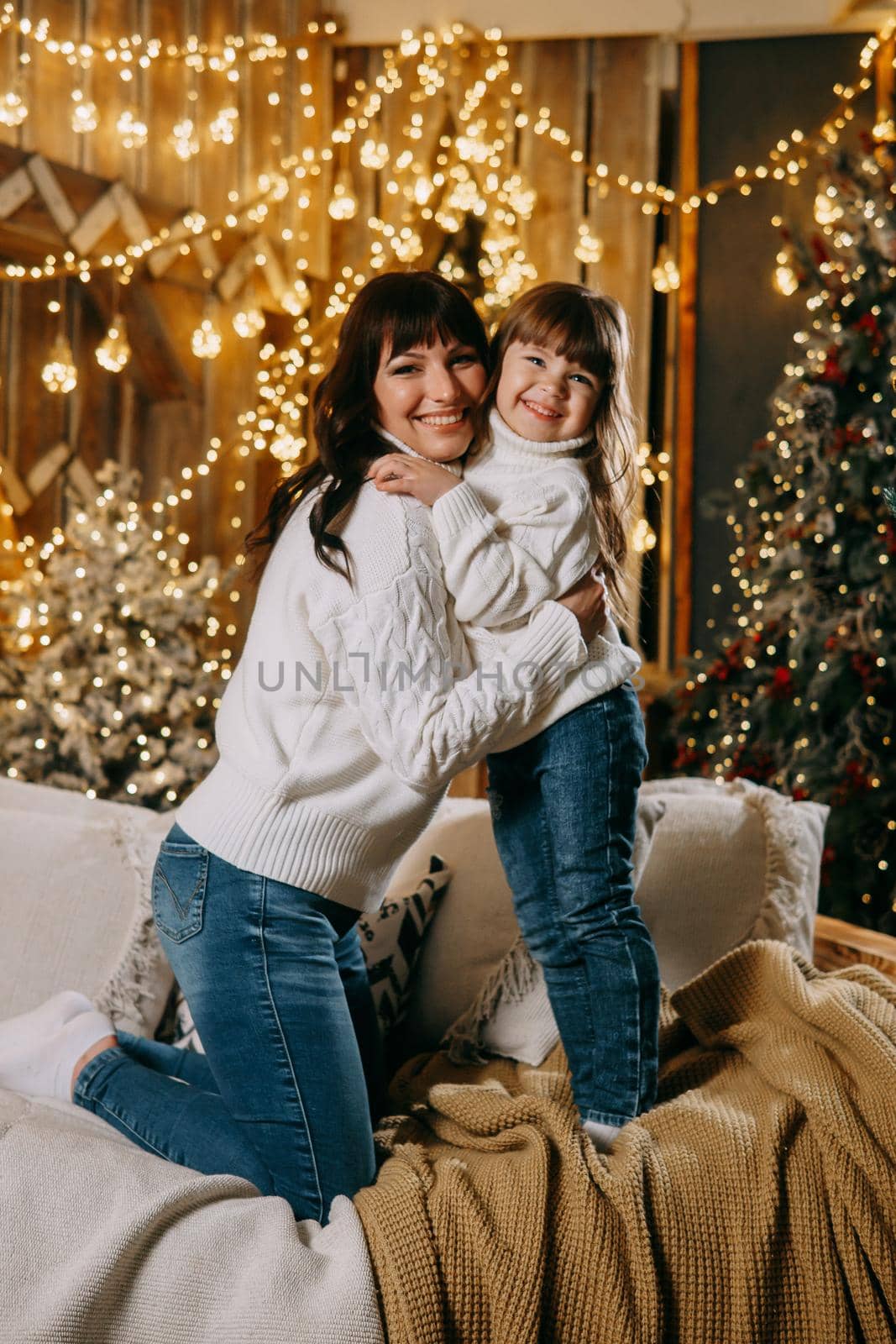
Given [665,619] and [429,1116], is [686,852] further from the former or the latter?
[665,619]

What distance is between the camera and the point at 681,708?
360cm

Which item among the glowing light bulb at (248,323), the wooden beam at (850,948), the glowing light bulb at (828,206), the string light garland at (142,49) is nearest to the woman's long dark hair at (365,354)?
the wooden beam at (850,948)

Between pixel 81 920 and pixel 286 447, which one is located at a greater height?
pixel 286 447

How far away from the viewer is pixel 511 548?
4.85 ft

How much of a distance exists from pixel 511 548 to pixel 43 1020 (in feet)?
3.02

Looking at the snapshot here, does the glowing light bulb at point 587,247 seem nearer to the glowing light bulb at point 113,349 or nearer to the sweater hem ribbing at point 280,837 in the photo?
the glowing light bulb at point 113,349

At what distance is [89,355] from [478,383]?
2.78 meters

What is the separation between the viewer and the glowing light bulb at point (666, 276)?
4.55 metres

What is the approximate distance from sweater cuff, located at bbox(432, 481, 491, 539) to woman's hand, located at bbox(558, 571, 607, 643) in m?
0.17

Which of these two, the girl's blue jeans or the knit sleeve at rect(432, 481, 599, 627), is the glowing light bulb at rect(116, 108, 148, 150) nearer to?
the knit sleeve at rect(432, 481, 599, 627)

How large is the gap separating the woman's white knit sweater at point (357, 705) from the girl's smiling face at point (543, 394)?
0.20 metres

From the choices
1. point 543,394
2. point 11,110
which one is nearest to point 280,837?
point 543,394

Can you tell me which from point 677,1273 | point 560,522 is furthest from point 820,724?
point 677,1273

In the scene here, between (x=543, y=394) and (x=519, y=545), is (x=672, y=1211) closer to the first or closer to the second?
(x=519, y=545)
